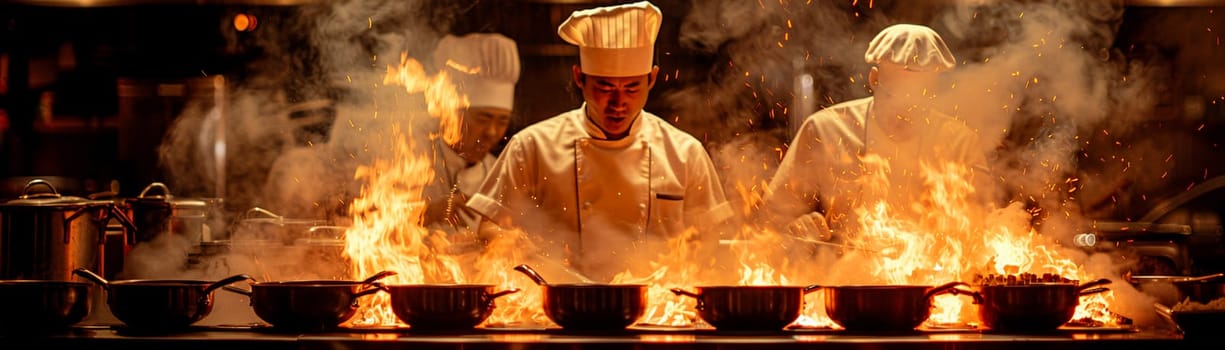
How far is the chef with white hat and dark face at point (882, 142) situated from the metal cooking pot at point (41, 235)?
269 cm

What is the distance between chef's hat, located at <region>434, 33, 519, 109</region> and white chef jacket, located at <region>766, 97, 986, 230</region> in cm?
144

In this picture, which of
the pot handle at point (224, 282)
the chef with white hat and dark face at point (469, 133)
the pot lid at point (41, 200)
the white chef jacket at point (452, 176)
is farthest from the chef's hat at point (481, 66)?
the pot handle at point (224, 282)

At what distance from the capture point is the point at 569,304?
2414 millimetres

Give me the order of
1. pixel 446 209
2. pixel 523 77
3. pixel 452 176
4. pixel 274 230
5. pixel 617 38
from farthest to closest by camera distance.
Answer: pixel 523 77, pixel 452 176, pixel 446 209, pixel 274 230, pixel 617 38

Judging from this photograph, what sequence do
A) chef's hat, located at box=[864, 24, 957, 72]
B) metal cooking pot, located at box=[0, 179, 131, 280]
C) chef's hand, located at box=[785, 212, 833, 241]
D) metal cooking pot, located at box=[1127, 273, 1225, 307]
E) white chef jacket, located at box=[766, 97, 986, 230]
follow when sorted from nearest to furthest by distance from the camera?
metal cooking pot, located at box=[1127, 273, 1225, 307]
metal cooking pot, located at box=[0, 179, 131, 280]
chef's hand, located at box=[785, 212, 833, 241]
chef's hat, located at box=[864, 24, 957, 72]
white chef jacket, located at box=[766, 97, 986, 230]

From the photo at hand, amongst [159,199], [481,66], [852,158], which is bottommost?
[159,199]

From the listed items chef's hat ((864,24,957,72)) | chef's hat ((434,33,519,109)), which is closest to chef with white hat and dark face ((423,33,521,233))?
chef's hat ((434,33,519,109))

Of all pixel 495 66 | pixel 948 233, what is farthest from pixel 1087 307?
pixel 495 66

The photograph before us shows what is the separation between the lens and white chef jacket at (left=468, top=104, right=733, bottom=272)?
433 centimetres

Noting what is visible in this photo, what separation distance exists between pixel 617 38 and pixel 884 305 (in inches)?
78.2

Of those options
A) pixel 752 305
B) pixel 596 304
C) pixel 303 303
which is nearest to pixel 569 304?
pixel 596 304

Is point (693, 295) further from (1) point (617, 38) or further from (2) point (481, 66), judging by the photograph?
(2) point (481, 66)

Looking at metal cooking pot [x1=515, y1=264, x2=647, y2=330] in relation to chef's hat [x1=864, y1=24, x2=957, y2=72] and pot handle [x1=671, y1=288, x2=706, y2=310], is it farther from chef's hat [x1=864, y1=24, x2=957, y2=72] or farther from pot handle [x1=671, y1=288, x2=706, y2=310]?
chef's hat [x1=864, y1=24, x2=957, y2=72]

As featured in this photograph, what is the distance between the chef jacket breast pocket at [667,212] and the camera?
172 inches
